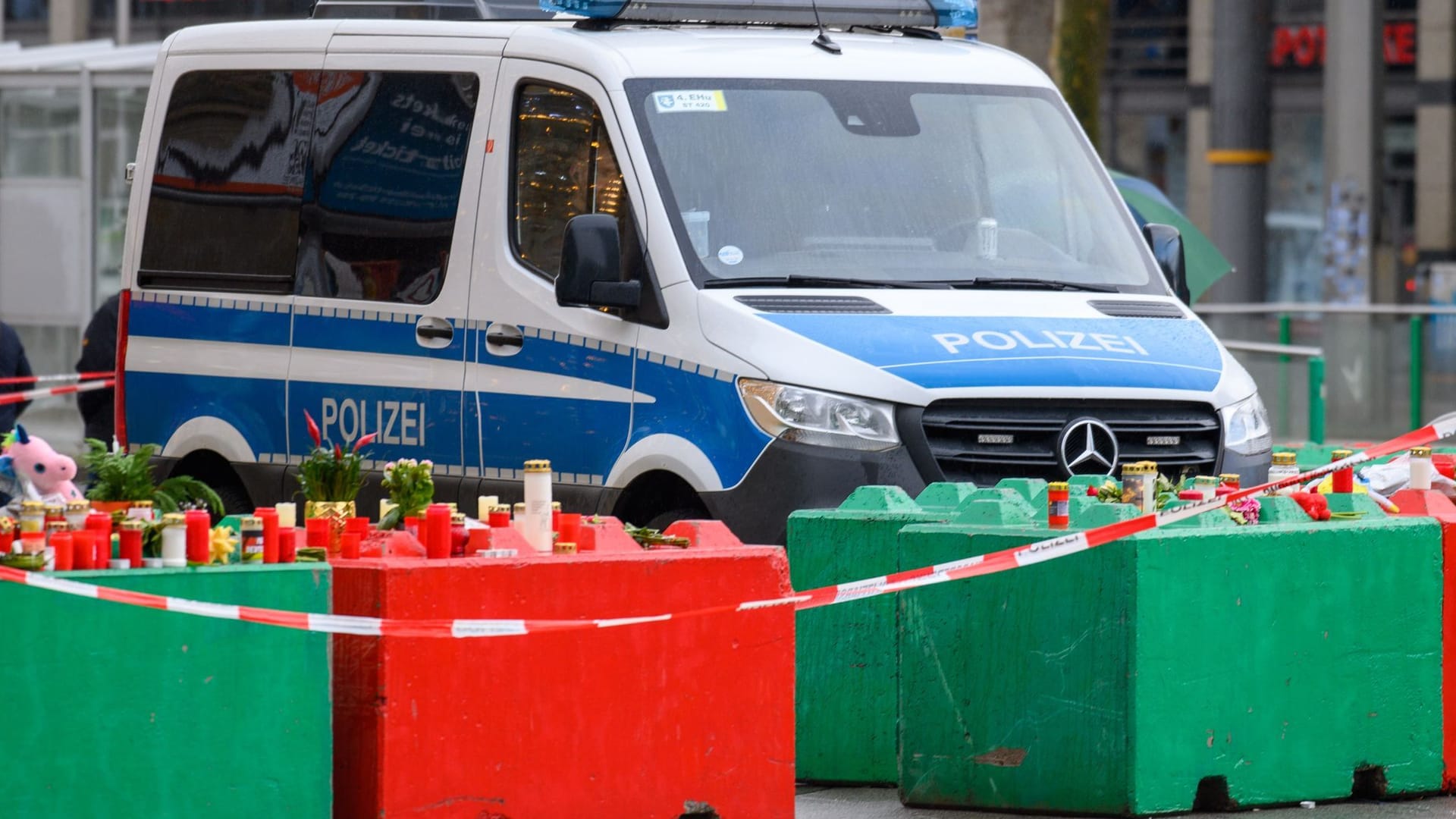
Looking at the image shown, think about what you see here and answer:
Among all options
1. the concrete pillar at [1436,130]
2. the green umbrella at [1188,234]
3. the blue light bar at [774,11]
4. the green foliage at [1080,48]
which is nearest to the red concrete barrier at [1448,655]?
the blue light bar at [774,11]

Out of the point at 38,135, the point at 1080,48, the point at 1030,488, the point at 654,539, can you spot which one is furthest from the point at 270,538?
the point at 1080,48

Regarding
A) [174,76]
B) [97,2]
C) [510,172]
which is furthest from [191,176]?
[97,2]

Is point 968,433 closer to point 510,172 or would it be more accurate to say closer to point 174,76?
point 510,172

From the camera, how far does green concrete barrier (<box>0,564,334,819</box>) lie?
5.15 m

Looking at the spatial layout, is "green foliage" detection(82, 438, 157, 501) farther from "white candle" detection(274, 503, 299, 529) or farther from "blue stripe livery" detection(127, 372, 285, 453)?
"blue stripe livery" detection(127, 372, 285, 453)

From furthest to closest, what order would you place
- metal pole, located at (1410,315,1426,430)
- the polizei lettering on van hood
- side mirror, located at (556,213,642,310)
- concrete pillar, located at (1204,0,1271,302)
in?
concrete pillar, located at (1204,0,1271,302) → metal pole, located at (1410,315,1426,430) → side mirror, located at (556,213,642,310) → the polizei lettering on van hood

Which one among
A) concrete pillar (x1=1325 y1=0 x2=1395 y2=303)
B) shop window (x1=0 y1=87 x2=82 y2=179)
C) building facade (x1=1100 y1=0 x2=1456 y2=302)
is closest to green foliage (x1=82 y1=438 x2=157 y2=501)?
shop window (x1=0 y1=87 x2=82 y2=179)

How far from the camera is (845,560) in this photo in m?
7.13

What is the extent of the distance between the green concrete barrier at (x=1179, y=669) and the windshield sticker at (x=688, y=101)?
93.7 inches

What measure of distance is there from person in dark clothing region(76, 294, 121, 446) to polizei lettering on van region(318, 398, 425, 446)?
185 inches

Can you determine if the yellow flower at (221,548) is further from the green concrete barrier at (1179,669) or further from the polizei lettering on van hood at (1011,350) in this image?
the polizei lettering on van hood at (1011,350)

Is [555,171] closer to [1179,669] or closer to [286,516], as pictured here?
[286,516]

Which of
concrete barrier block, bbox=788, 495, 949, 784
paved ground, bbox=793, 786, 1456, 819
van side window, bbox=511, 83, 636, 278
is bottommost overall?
paved ground, bbox=793, 786, 1456, 819

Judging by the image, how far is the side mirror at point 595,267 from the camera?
8.25m
